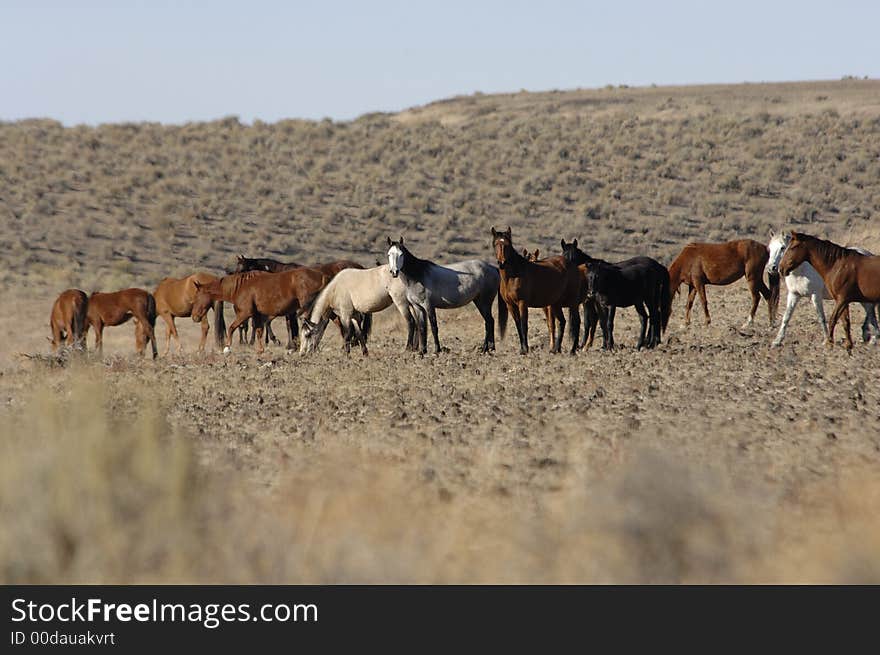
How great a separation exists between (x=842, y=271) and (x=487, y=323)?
603 centimetres

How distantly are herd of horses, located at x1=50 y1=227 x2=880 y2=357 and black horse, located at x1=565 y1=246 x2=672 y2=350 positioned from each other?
0.07 feet

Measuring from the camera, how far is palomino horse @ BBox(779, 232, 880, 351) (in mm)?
17000

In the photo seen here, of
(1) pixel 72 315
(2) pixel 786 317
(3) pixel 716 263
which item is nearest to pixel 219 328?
(1) pixel 72 315

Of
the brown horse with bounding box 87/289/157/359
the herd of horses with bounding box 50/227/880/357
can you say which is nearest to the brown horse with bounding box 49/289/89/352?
the herd of horses with bounding box 50/227/880/357

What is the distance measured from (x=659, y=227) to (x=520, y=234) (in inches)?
224

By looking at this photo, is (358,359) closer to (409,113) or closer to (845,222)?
(845,222)

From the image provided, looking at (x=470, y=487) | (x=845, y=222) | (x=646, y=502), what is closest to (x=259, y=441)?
(x=470, y=487)

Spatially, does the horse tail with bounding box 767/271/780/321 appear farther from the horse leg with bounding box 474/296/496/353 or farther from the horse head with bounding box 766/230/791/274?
the horse leg with bounding box 474/296/496/353

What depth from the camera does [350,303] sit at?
68.9ft

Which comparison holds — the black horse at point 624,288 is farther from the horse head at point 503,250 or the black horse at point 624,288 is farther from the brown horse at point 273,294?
the brown horse at point 273,294

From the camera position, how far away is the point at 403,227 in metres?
48.5

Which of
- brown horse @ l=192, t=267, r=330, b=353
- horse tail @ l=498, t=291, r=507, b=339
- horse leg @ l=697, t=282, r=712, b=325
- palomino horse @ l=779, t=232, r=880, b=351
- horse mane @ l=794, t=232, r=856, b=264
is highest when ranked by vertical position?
horse mane @ l=794, t=232, r=856, b=264

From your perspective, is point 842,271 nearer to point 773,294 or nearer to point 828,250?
point 828,250

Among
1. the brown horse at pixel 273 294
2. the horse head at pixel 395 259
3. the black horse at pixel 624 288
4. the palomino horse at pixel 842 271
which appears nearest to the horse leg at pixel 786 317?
the palomino horse at pixel 842 271
